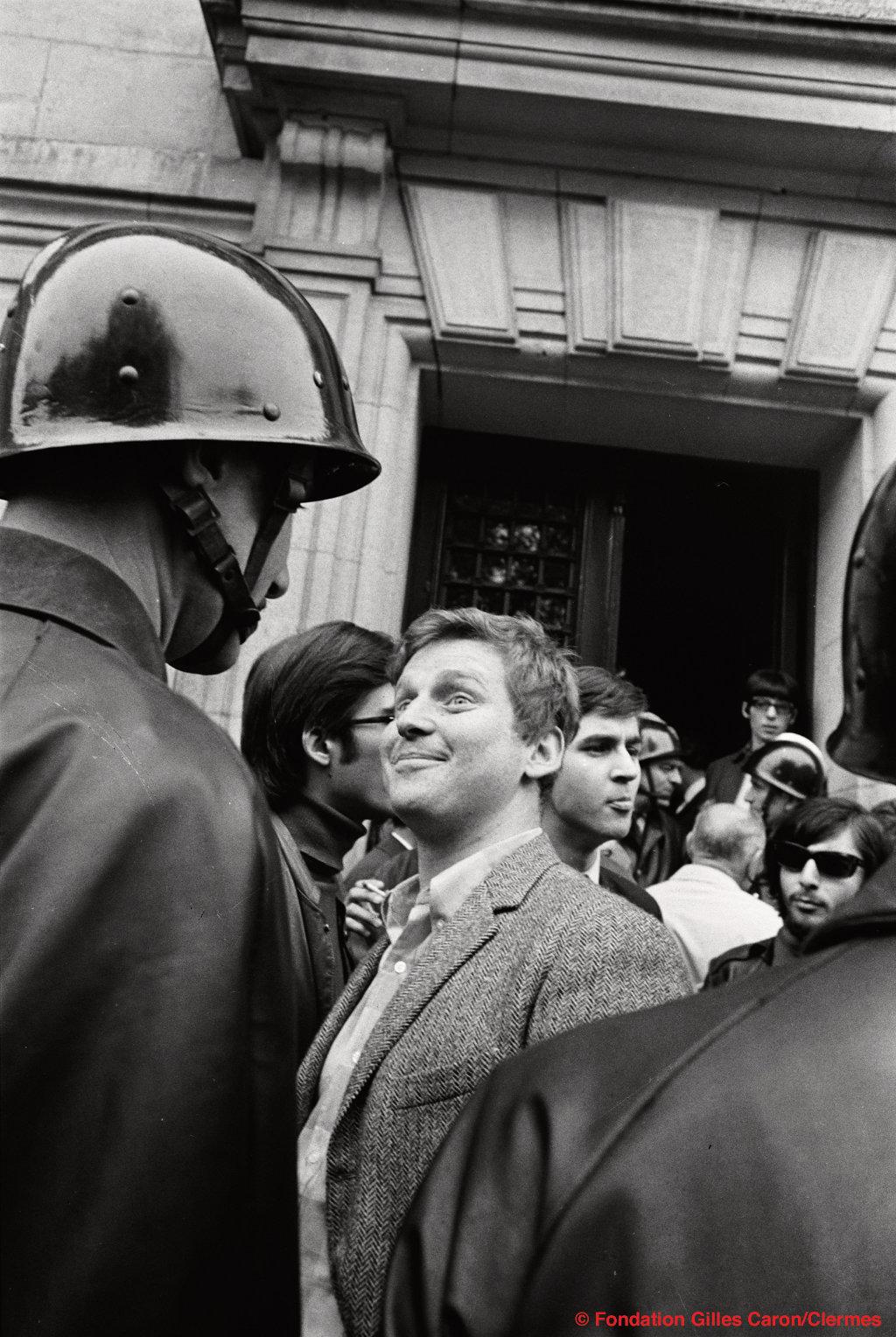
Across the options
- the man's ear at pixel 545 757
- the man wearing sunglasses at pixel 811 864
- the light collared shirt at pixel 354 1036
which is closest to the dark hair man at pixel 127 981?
the light collared shirt at pixel 354 1036

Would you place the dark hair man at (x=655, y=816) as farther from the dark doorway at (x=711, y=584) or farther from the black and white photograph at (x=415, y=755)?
the dark doorway at (x=711, y=584)

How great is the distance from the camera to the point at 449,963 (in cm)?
232

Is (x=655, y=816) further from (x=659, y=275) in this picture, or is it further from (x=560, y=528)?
(x=659, y=275)

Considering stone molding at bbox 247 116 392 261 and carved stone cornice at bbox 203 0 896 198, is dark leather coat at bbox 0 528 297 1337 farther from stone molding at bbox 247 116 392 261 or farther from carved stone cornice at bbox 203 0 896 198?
carved stone cornice at bbox 203 0 896 198

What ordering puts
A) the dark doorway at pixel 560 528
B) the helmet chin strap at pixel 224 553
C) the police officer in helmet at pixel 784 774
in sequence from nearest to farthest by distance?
the helmet chin strap at pixel 224 553, the police officer in helmet at pixel 784 774, the dark doorway at pixel 560 528

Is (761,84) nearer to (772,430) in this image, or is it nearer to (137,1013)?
(772,430)

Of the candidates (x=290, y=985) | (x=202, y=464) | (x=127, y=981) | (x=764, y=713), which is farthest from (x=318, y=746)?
(x=764, y=713)

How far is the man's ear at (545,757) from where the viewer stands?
2.78 m

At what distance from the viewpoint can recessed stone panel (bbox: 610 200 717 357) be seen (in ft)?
22.4

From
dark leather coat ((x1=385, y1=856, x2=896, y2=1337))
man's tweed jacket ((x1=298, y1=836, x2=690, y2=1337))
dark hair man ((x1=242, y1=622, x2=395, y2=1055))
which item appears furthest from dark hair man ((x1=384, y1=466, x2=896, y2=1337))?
dark hair man ((x1=242, y1=622, x2=395, y2=1055))

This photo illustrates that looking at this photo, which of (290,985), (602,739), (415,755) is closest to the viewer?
(290,985)

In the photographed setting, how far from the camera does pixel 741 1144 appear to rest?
3.78ft

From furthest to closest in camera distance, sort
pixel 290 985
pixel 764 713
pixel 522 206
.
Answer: pixel 522 206, pixel 764 713, pixel 290 985

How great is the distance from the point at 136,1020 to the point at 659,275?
19.8ft
